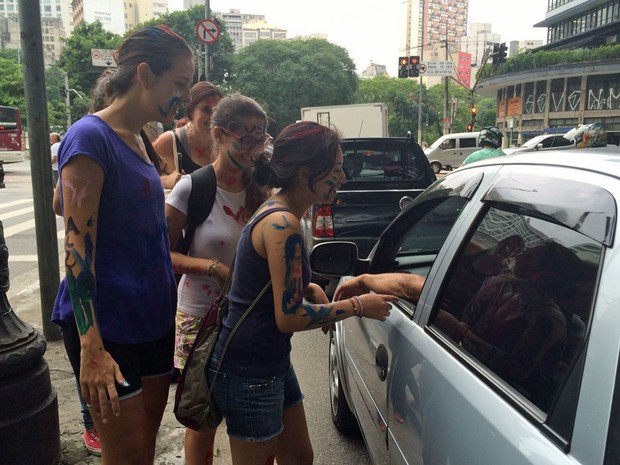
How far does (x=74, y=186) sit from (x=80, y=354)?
54 centimetres

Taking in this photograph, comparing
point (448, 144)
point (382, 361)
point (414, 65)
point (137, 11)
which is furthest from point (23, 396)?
point (137, 11)

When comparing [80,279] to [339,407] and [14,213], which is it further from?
[14,213]

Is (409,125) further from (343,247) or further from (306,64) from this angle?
(343,247)

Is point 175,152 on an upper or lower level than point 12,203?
upper

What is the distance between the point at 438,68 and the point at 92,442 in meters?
32.2

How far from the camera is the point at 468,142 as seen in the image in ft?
93.2

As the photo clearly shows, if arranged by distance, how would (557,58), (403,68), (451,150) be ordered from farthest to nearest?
(557,58) < (403,68) < (451,150)

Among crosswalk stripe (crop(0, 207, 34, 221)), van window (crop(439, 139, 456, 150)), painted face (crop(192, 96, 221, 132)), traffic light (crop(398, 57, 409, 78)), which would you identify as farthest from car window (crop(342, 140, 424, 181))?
traffic light (crop(398, 57, 409, 78))

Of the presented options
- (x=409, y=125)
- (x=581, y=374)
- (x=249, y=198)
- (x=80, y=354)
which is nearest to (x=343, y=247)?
(x=249, y=198)

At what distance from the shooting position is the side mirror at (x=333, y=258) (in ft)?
7.84

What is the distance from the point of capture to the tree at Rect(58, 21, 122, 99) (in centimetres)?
4206

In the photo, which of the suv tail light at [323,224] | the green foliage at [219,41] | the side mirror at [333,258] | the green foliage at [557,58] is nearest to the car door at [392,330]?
the side mirror at [333,258]

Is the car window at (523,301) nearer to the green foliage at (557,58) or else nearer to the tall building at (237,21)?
the green foliage at (557,58)

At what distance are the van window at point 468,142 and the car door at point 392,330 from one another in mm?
26897
